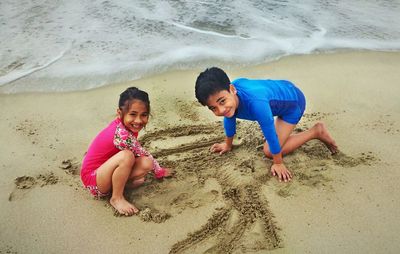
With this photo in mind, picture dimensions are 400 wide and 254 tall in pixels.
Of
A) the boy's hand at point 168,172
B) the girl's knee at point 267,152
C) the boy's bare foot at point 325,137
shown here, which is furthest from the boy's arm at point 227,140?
the boy's bare foot at point 325,137

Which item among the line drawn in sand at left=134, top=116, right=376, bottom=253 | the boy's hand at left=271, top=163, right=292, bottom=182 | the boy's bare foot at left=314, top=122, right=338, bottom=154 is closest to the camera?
the line drawn in sand at left=134, top=116, right=376, bottom=253

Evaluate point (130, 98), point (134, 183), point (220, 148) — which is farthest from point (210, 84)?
point (134, 183)

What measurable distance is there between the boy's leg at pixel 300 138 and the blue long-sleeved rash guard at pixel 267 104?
109mm

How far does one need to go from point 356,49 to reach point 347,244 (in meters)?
3.32

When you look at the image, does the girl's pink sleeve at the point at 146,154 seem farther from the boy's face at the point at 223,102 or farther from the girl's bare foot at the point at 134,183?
the boy's face at the point at 223,102

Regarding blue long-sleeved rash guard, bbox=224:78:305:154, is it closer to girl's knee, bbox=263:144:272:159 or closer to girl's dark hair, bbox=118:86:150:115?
girl's knee, bbox=263:144:272:159

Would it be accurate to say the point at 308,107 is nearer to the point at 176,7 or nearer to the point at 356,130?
the point at 356,130

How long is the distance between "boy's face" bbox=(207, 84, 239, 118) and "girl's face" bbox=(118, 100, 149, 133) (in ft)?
1.47

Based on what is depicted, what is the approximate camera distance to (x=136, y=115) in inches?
98.3

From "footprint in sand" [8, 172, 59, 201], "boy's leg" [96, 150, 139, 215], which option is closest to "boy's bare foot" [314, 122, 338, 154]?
"boy's leg" [96, 150, 139, 215]

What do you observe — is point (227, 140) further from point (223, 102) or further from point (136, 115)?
point (136, 115)

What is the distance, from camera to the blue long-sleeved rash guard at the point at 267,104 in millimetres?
2713

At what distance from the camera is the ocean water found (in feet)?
15.1

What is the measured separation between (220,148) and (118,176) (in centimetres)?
95
